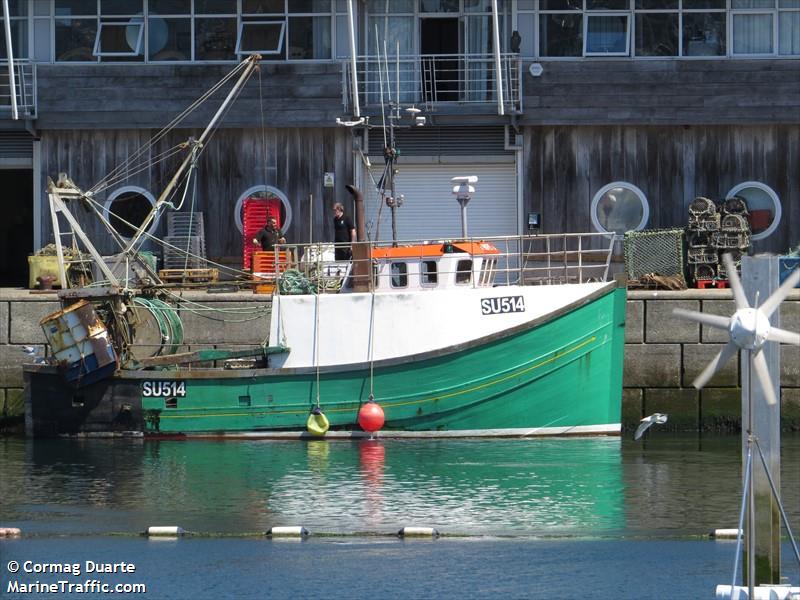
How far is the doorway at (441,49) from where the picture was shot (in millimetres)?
27906

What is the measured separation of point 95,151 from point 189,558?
1414 cm

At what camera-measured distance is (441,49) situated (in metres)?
28.2

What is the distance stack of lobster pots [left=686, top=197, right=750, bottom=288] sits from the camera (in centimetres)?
2506

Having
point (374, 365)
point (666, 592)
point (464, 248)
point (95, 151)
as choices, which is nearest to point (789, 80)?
point (464, 248)

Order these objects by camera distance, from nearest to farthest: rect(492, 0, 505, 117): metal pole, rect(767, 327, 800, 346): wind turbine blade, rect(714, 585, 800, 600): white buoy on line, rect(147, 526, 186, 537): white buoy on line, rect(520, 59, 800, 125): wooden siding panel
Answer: rect(767, 327, 800, 346): wind turbine blade < rect(714, 585, 800, 600): white buoy on line < rect(147, 526, 186, 537): white buoy on line < rect(492, 0, 505, 117): metal pole < rect(520, 59, 800, 125): wooden siding panel

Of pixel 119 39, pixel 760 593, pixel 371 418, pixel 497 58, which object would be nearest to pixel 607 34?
pixel 497 58

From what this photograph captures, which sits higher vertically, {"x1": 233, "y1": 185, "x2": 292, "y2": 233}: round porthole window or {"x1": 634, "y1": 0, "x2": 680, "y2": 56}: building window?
{"x1": 634, "y1": 0, "x2": 680, "y2": 56}: building window

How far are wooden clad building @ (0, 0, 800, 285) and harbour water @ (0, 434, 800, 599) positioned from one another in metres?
6.41

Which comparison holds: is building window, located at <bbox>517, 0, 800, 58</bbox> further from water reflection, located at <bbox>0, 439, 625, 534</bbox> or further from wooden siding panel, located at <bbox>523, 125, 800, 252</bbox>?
water reflection, located at <bbox>0, 439, 625, 534</bbox>

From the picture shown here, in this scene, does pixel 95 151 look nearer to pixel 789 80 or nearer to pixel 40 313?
pixel 40 313

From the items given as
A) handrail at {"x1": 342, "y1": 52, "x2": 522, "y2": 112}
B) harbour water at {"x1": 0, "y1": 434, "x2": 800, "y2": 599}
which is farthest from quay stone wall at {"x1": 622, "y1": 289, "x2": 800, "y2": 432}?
handrail at {"x1": 342, "y1": 52, "x2": 522, "y2": 112}

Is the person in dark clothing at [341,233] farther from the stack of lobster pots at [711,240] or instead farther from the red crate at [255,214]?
the stack of lobster pots at [711,240]

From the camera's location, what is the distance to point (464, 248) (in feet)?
72.8

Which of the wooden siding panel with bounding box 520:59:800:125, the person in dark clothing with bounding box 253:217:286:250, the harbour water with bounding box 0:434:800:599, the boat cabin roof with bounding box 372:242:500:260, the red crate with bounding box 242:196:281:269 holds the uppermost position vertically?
the wooden siding panel with bounding box 520:59:800:125
